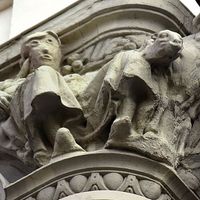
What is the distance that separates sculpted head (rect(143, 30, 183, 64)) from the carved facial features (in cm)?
56

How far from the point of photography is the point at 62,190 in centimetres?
403

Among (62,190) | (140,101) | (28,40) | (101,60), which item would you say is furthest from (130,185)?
(28,40)

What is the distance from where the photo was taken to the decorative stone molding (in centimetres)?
400

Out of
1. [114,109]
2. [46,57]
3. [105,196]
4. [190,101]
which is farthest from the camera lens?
[46,57]

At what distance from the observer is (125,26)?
16.1ft

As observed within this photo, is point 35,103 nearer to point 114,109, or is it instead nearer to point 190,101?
point 114,109

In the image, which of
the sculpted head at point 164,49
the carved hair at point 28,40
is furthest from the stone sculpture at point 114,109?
the carved hair at point 28,40

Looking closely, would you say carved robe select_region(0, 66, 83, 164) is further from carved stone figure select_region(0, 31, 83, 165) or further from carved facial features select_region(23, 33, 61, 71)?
carved facial features select_region(23, 33, 61, 71)

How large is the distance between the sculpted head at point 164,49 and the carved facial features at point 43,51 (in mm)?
557

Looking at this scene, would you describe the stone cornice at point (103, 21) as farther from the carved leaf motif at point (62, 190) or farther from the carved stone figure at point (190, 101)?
the carved leaf motif at point (62, 190)

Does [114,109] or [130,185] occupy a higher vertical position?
[114,109]

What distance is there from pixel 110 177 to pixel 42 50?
0.93 metres

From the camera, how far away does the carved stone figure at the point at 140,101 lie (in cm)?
409

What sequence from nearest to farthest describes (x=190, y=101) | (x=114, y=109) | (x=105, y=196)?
(x=105, y=196)
(x=114, y=109)
(x=190, y=101)
